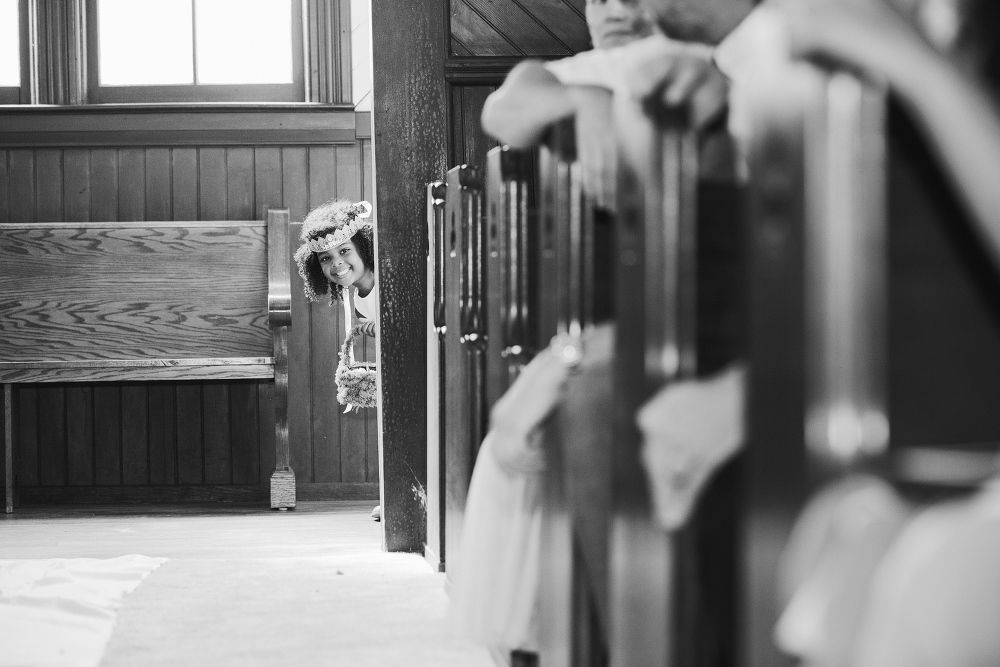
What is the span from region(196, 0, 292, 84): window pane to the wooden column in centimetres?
177

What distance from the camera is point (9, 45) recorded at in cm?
445

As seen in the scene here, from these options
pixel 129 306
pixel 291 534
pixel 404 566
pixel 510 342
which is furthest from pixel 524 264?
pixel 129 306

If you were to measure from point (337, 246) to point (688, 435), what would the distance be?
3.31 meters

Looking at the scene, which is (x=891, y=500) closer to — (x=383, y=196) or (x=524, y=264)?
(x=524, y=264)

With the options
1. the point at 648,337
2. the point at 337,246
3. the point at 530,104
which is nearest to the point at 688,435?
the point at 648,337

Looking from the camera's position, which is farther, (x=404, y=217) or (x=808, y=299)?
(x=404, y=217)

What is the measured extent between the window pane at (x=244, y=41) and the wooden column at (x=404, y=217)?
177cm

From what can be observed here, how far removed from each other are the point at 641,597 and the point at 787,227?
0.38m

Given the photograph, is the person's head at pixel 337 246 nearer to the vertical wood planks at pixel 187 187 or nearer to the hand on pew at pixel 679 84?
the vertical wood planks at pixel 187 187

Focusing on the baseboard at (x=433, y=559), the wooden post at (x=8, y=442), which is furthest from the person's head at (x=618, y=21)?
the wooden post at (x=8, y=442)

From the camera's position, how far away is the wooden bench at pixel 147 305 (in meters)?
4.09

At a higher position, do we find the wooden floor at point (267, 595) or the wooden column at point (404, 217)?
the wooden column at point (404, 217)

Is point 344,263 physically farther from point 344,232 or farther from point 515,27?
point 515,27

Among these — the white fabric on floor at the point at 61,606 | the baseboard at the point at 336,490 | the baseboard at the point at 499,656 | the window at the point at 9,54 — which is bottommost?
the baseboard at the point at 336,490
